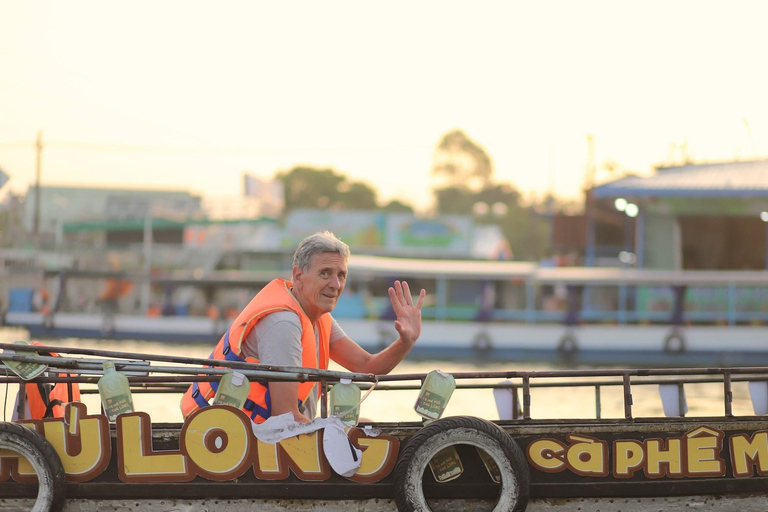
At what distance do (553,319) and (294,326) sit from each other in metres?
24.2

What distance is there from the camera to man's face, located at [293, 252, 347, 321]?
4.22 metres

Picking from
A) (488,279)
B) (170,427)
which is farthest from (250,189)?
(170,427)

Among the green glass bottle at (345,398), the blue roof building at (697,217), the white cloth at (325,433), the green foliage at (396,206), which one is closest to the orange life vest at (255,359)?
the white cloth at (325,433)

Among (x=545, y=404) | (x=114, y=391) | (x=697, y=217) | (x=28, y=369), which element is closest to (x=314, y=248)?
(x=114, y=391)

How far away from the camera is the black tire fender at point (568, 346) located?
84.3 ft

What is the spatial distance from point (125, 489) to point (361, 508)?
1.18 metres

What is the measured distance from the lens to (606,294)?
2838cm

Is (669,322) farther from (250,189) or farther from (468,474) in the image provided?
(250,189)

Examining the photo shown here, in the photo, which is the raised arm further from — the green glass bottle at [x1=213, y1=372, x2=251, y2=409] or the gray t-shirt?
the green glass bottle at [x1=213, y1=372, x2=251, y2=409]

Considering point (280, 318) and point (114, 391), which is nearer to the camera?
point (280, 318)

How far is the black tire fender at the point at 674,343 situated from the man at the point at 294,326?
2231cm

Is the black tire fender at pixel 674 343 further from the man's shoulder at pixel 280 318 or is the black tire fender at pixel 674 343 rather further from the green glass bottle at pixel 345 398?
the man's shoulder at pixel 280 318

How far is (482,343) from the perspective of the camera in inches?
1041

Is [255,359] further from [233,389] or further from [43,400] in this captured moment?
[43,400]
